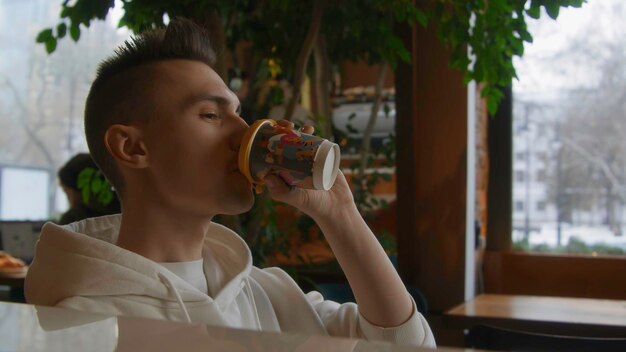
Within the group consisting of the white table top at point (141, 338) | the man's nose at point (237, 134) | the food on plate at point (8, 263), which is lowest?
the food on plate at point (8, 263)

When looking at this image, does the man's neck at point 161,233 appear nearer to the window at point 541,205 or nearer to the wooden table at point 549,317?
the wooden table at point 549,317

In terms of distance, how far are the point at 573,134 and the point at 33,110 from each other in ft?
11.5

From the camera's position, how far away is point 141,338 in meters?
0.42

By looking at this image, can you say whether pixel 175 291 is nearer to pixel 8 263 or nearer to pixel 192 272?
pixel 192 272

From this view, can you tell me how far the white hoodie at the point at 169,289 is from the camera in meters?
0.89

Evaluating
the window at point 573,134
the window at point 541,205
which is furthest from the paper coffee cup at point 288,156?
the window at point 541,205

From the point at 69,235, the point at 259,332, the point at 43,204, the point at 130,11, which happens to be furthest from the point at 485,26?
the point at 43,204

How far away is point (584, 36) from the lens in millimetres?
3289

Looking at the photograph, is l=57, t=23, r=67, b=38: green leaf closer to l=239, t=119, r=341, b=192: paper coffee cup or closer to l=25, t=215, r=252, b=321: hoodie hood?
l=25, t=215, r=252, b=321: hoodie hood

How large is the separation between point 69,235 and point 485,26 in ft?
4.97

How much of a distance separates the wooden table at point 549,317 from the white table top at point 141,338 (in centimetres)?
168

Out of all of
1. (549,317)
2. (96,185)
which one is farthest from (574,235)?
(96,185)

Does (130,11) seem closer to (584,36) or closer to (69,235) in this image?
(69,235)

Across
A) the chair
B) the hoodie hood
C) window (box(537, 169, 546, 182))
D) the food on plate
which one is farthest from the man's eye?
window (box(537, 169, 546, 182))
